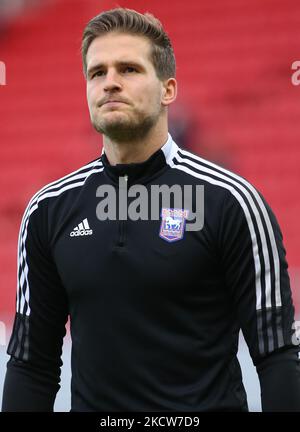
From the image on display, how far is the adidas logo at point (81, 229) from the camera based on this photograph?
6.14 ft

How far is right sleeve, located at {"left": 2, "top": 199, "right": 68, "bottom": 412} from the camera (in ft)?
6.36

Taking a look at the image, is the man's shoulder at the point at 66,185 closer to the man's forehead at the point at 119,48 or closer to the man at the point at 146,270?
the man at the point at 146,270

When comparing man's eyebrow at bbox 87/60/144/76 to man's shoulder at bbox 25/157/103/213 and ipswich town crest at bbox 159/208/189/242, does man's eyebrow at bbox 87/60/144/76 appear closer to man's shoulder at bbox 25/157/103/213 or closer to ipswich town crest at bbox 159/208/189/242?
man's shoulder at bbox 25/157/103/213

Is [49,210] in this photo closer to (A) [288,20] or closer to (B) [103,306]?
(B) [103,306]

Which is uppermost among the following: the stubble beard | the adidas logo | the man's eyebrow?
the man's eyebrow

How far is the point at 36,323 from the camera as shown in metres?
1.96

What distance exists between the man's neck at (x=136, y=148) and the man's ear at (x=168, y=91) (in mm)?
82

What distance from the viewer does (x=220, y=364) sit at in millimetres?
1752

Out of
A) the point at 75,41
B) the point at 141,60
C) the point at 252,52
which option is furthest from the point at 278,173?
the point at 141,60

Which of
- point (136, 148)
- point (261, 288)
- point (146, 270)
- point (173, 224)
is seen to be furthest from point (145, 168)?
point (261, 288)

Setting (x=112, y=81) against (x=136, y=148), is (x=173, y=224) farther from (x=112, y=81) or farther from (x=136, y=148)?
(x=112, y=81)

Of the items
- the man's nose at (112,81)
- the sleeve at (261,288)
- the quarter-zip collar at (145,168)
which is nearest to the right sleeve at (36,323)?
the quarter-zip collar at (145,168)

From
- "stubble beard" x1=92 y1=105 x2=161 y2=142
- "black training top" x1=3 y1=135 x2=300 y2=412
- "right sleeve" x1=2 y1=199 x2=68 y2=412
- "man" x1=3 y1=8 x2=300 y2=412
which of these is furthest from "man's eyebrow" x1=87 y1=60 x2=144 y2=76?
"right sleeve" x1=2 y1=199 x2=68 y2=412

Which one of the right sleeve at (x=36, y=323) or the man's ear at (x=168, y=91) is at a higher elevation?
the man's ear at (x=168, y=91)
